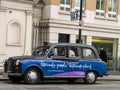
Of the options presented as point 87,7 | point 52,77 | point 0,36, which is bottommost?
Answer: point 52,77

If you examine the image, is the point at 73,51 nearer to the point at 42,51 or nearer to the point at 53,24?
the point at 42,51

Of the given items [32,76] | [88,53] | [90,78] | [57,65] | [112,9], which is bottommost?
[90,78]

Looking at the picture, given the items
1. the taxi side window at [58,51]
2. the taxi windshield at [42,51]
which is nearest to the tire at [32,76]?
the taxi windshield at [42,51]

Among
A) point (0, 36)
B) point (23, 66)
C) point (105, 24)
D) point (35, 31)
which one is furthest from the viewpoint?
point (105, 24)

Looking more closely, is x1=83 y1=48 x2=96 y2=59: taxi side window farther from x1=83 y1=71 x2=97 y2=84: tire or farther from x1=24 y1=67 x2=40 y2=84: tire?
x1=24 y1=67 x2=40 y2=84: tire

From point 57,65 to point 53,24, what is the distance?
965 cm

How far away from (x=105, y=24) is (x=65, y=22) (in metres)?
3.77

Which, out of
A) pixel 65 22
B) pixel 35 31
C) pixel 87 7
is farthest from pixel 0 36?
pixel 87 7

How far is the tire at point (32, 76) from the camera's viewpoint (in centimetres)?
1820

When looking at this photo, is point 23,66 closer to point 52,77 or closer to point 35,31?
point 52,77

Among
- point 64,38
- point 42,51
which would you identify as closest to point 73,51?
point 42,51

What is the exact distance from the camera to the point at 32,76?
1834 cm

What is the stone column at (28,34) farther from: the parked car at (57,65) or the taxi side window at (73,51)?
→ the taxi side window at (73,51)

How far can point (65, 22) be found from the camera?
28688 millimetres
